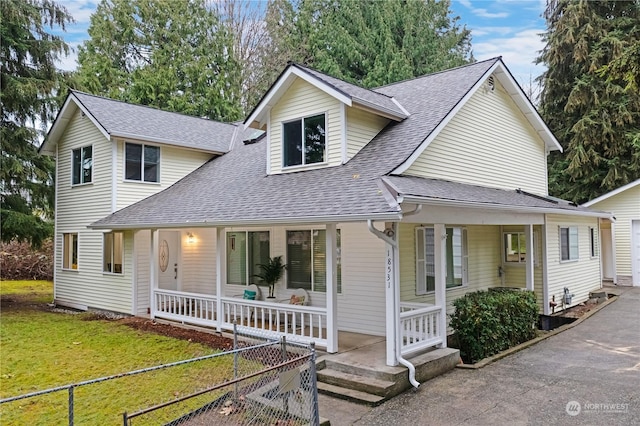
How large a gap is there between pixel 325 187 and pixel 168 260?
23.4 ft

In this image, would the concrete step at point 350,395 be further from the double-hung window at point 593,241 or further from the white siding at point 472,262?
the double-hung window at point 593,241

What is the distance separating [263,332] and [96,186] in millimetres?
8359

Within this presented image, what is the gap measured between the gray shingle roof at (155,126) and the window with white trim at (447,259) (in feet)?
28.1

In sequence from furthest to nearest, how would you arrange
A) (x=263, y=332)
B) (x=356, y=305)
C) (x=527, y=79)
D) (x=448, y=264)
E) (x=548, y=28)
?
(x=527, y=79), (x=548, y=28), (x=448, y=264), (x=356, y=305), (x=263, y=332)

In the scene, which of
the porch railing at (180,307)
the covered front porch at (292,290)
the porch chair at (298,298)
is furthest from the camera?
the porch railing at (180,307)

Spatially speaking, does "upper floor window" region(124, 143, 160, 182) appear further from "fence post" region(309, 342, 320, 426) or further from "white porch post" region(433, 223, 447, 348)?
"fence post" region(309, 342, 320, 426)

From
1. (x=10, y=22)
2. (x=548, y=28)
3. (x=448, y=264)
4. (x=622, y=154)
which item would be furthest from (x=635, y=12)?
(x=10, y=22)

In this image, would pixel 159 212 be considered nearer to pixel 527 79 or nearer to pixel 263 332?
pixel 263 332

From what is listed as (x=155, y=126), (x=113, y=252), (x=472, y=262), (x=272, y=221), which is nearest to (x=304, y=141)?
(x=272, y=221)

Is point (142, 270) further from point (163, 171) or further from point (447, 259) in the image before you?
point (447, 259)

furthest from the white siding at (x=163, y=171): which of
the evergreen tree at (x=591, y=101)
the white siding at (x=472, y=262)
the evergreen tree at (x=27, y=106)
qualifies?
the evergreen tree at (x=591, y=101)

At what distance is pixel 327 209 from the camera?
7.89 m

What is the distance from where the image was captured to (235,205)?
10219 millimetres

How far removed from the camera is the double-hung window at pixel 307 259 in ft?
35.3
